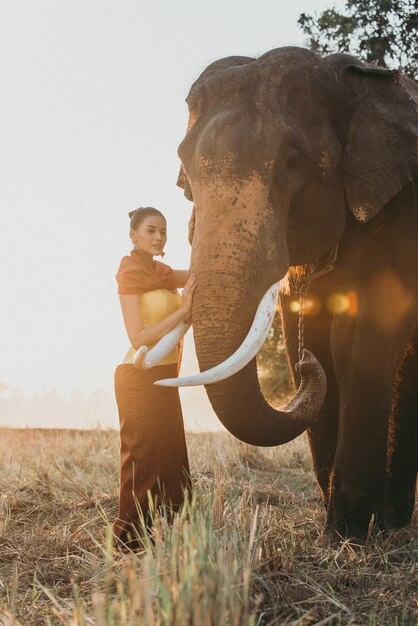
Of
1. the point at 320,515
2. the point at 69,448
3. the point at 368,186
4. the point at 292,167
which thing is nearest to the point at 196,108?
the point at 292,167

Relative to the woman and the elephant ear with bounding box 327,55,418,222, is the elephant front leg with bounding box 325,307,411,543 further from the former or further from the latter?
the woman

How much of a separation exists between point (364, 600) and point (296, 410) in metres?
1.24

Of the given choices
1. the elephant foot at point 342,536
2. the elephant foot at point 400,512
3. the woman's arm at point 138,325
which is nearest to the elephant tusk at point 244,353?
the woman's arm at point 138,325

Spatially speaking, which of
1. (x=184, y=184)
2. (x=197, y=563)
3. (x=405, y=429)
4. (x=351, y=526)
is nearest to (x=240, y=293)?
(x=184, y=184)

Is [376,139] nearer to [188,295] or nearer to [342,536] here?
[188,295]

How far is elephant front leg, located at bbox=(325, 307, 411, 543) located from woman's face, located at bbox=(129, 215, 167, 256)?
1.29 metres

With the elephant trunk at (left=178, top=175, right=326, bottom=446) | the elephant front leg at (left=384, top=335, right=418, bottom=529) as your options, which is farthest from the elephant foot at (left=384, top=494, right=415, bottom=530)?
the elephant trunk at (left=178, top=175, right=326, bottom=446)

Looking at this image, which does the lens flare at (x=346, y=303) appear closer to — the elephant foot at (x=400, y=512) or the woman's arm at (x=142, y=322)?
the woman's arm at (x=142, y=322)

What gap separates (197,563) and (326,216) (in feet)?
9.44

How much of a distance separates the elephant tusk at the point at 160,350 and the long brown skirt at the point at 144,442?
0.56 meters

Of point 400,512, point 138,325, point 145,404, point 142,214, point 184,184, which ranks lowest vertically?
point 400,512

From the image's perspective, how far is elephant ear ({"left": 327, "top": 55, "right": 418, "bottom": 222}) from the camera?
4.53 m

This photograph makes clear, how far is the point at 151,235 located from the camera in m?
4.55

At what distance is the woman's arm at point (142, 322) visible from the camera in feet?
13.0
